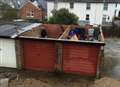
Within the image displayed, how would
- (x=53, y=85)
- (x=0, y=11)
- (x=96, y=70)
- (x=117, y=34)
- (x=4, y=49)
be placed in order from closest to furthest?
(x=53, y=85) → (x=96, y=70) → (x=4, y=49) → (x=117, y=34) → (x=0, y=11)

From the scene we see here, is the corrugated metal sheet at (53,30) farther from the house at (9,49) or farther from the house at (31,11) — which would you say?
the house at (31,11)

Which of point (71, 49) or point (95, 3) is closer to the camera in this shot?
point (71, 49)

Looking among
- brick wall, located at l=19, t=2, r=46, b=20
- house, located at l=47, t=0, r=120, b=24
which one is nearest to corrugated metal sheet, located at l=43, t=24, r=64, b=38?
house, located at l=47, t=0, r=120, b=24

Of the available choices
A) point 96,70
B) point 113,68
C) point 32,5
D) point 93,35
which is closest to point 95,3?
point 32,5

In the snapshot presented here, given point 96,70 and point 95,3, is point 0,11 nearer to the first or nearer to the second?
point 95,3

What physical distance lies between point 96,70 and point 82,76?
1.12m

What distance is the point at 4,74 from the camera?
48.4 feet

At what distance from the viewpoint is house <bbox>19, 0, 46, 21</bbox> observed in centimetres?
4544

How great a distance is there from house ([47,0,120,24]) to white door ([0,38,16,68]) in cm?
2508

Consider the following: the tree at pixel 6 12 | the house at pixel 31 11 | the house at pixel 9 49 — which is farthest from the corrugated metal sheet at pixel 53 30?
the house at pixel 31 11

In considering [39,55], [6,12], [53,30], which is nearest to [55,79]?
[39,55]

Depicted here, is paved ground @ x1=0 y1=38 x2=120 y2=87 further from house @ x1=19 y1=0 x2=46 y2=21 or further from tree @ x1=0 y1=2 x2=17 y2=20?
house @ x1=19 y1=0 x2=46 y2=21

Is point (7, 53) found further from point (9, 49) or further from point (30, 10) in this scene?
point (30, 10)

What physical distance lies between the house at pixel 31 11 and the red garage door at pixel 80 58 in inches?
1263
